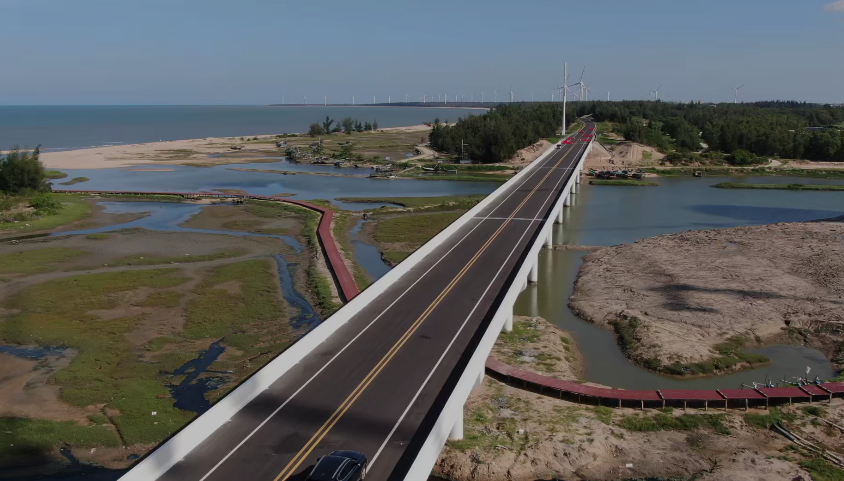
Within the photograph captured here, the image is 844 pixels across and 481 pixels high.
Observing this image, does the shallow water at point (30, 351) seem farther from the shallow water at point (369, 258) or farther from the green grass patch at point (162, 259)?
the shallow water at point (369, 258)

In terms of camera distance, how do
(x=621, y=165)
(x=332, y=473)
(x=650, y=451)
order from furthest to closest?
(x=621, y=165), (x=650, y=451), (x=332, y=473)

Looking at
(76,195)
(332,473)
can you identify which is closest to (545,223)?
(332,473)

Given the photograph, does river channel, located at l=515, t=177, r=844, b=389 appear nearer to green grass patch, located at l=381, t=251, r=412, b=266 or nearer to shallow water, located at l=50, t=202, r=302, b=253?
green grass patch, located at l=381, t=251, r=412, b=266

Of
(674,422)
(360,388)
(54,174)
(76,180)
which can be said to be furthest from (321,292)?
(54,174)

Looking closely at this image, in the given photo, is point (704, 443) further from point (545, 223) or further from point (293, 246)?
point (293, 246)

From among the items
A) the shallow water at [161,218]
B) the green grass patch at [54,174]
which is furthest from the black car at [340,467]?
the green grass patch at [54,174]

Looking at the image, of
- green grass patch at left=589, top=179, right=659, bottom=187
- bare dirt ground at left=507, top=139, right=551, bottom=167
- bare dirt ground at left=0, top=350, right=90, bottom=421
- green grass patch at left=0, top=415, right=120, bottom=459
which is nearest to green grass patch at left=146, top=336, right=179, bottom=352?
bare dirt ground at left=0, top=350, right=90, bottom=421
